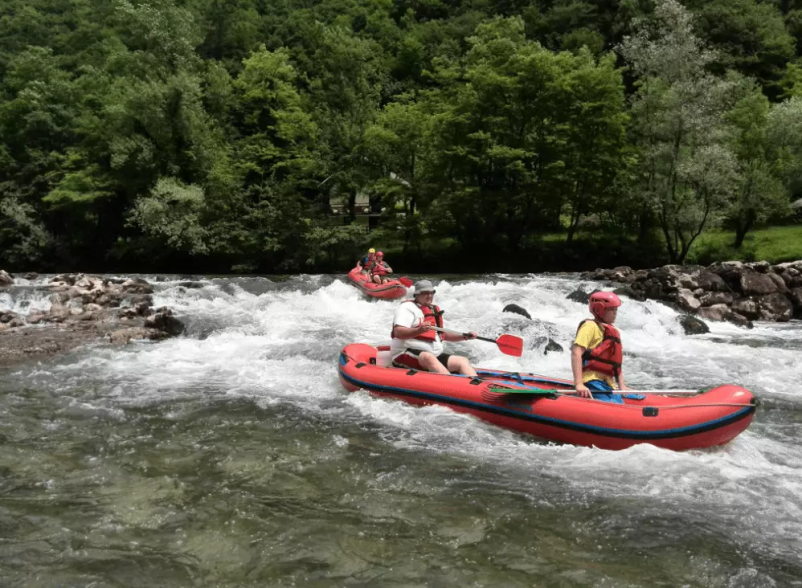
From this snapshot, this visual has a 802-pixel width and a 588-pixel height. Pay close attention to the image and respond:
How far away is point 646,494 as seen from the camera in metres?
5.25

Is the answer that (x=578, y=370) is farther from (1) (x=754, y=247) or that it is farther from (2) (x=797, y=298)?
(1) (x=754, y=247)

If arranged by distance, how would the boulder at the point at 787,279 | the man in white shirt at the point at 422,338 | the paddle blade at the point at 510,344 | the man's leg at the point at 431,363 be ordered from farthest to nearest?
the boulder at the point at 787,279 < the paddle blade at the point at 510,344 < the man's leg at the point at 431,363 < the man in white shirt at the point at 422,338

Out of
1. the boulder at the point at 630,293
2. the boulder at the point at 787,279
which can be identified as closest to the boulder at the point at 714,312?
the boulder at the point at 630,293

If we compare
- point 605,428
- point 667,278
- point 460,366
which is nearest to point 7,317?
point 460,366

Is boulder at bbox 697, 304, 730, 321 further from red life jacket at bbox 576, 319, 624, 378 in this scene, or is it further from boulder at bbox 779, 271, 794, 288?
red life jacket at bbox 576, 319, 624, 378

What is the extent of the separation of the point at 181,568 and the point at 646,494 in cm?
369

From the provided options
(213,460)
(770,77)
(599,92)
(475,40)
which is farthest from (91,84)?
(770,77)

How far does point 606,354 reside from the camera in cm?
662

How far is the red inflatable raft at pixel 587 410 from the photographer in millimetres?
6012

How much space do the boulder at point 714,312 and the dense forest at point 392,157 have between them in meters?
9.10

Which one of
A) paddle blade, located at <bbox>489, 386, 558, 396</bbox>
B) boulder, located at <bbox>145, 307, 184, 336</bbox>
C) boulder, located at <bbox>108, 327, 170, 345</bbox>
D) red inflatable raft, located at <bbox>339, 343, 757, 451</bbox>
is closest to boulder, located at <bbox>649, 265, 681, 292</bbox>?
red inflatable raft, located at <bbox>339, 343, 757, 451</bbox>

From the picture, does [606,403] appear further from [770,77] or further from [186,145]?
[770,77]

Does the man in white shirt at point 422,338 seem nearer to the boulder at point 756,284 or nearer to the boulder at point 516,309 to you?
the boulder at point 516,309

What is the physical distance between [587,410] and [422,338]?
7.92 ft
